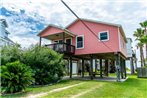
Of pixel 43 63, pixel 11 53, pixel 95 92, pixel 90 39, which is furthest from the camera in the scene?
pixel 90 39

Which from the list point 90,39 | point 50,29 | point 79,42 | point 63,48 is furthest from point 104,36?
point 50,29

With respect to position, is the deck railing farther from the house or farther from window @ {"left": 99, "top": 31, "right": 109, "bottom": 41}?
window @ {"left": 99, "top": 31, "right": 109, "bottom": 41}

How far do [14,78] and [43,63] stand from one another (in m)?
4.77

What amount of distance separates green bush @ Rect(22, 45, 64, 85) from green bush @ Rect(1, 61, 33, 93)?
3.57 m

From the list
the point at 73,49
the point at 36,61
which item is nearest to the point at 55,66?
the point at 36,61

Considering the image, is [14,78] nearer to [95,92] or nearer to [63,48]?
[95,92]

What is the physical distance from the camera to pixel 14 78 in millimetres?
9008

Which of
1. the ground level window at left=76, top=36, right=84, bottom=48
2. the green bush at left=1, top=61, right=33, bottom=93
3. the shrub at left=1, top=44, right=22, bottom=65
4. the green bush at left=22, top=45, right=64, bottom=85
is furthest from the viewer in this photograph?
the ground level window at left=76, top=36, right=84, bottom=48

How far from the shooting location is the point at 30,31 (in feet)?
68.9

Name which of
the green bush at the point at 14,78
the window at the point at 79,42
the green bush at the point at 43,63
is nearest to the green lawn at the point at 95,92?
the green bush at the point at 14,78

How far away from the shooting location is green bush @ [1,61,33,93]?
8.88m

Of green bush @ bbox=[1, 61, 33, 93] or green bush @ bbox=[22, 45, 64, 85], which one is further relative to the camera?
green bush @ bbox=[22, 45, 64, 85]

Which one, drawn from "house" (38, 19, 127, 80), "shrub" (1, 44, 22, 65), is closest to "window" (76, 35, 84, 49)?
"house" (38, 19, 127, 80)

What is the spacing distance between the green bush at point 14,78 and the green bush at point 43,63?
Result: 3.57 meters
